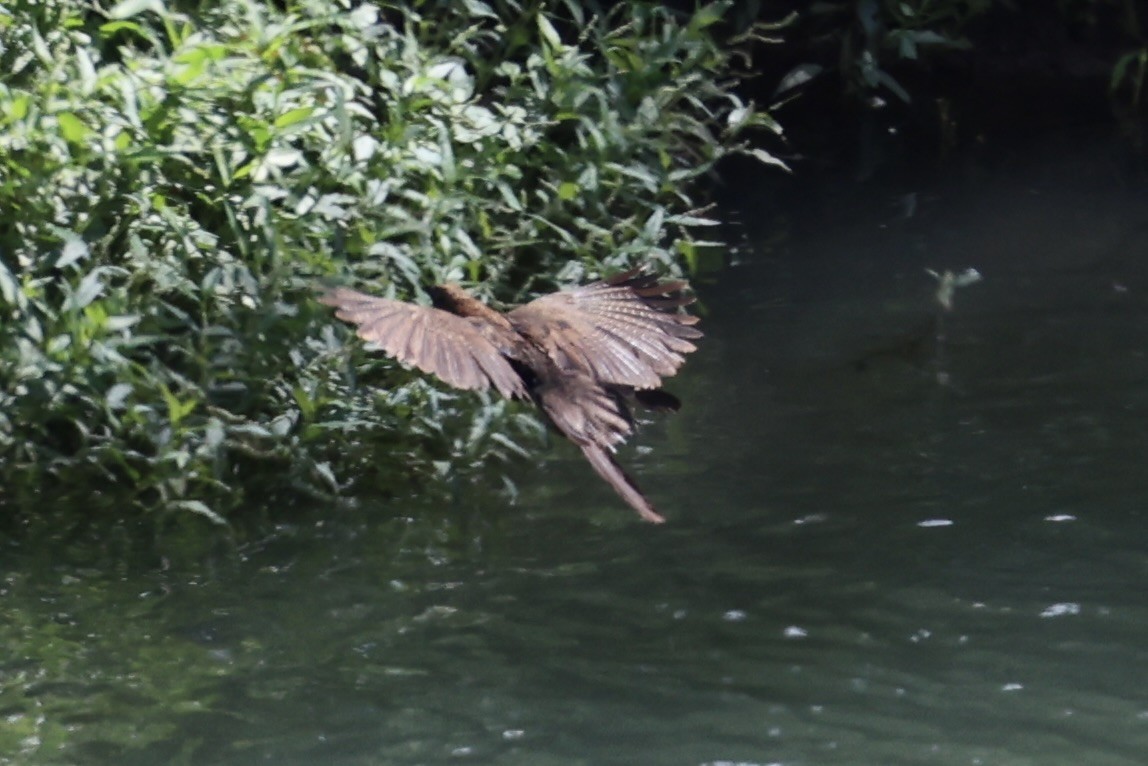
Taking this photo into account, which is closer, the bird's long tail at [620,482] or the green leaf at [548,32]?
the bird's long tail at [620,482]

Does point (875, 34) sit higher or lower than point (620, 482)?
higher

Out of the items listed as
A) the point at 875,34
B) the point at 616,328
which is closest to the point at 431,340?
the point at 616,328

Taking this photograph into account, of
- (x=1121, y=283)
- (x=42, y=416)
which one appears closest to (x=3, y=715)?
(x=42, y=416)

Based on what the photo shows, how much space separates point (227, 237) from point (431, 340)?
995 millimetres

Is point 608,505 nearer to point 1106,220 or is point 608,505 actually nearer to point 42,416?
point 42,416

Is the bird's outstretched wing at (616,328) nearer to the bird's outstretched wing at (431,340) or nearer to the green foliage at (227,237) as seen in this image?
the bird's outstretched wing at (431,340)

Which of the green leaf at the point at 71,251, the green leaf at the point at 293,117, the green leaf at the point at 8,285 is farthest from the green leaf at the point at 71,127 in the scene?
the green leaf at the point at 293,117

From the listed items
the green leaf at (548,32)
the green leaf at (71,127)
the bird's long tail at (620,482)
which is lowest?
the bird's long tail at (620,482)

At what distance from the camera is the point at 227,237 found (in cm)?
405

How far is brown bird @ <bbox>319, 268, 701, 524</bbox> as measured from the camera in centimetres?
327

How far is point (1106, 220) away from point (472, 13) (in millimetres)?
3029

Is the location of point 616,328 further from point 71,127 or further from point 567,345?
point 71,127

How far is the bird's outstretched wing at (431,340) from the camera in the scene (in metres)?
3.20

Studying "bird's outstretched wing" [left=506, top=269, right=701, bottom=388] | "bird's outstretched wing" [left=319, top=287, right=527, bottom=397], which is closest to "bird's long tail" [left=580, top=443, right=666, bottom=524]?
"bird's outstretched wing" [left=319, top=287, right=527, bottom=397]
